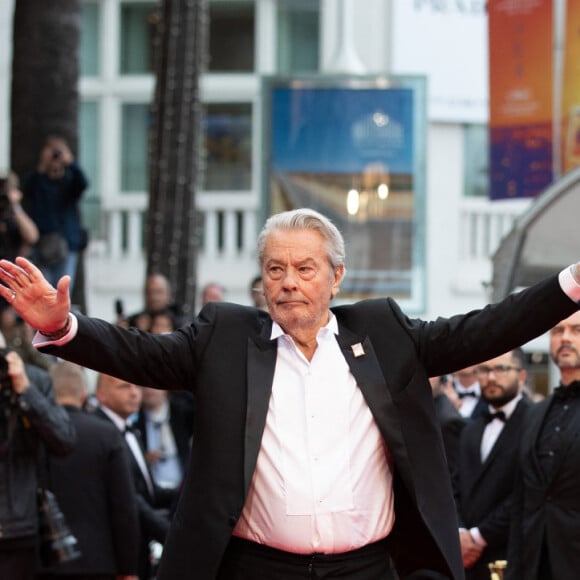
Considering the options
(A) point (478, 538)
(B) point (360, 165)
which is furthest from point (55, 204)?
(A) point (478, 538)

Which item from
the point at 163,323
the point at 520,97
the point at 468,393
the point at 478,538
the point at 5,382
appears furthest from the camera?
the point at 520,97

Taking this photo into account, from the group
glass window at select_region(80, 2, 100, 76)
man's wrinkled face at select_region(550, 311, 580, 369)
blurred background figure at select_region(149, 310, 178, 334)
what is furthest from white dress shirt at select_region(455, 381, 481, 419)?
glass window at select_region(80, 2, 100, 76)

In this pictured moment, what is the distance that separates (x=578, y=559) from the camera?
299 inches

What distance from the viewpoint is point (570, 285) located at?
208 inches

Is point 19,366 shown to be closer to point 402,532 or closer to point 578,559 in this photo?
point 578,559

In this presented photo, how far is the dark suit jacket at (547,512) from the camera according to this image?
7629 millimetres

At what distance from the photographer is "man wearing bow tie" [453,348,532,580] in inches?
337

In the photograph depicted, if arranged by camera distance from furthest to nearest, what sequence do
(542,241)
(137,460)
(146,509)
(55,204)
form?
(55,204) → (542,241) → (137,460) → (146,509)

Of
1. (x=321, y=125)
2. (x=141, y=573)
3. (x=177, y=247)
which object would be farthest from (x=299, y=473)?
(x=321, y=125)

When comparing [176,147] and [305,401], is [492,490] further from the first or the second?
[176,147]

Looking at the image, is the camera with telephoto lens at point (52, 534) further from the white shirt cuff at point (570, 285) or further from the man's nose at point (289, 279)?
the white shirt cuff at point (570, 285)

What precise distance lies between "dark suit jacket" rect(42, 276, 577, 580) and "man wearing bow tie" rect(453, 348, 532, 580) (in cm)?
294

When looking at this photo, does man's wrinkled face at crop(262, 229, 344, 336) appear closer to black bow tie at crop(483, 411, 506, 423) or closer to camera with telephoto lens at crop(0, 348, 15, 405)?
camera with telephoto lens at crop(0, 348, 15, 405)

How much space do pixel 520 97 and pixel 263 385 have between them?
8764mm
